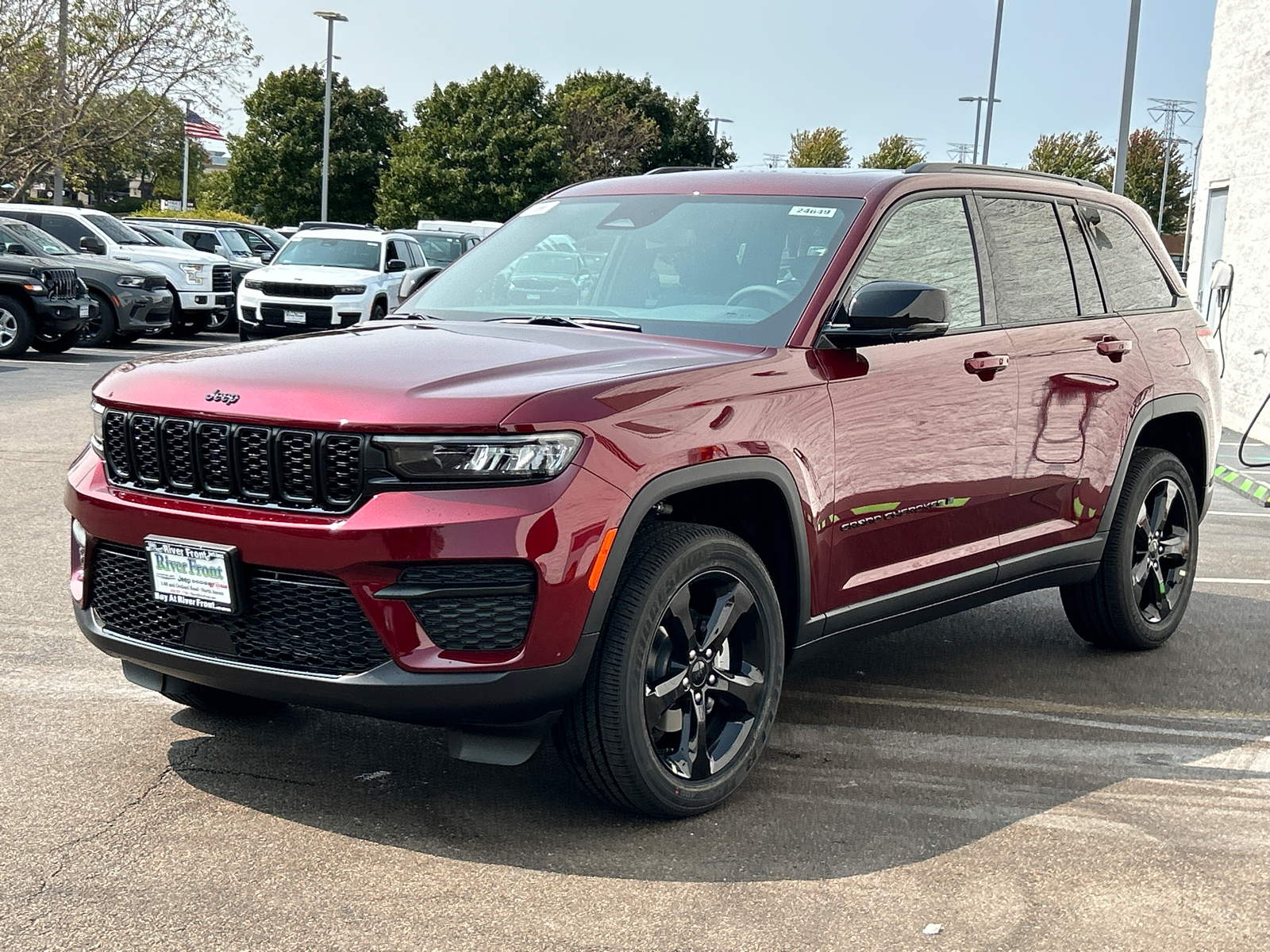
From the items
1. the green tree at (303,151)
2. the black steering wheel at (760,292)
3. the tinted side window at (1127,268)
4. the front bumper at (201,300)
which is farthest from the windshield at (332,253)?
the green tree at (303,151)

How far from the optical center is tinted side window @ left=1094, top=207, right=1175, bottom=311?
607 centimetres

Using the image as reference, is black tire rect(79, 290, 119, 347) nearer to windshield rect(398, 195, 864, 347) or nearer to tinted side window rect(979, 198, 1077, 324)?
windshield rect(398, 195, 864, 347)

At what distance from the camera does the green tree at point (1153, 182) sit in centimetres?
9906

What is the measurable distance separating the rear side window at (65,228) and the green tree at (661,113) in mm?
56126

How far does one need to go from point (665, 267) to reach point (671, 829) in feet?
6.10

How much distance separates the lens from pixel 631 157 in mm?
73000

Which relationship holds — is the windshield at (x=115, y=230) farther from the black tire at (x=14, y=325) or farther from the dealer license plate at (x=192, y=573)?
the dealer license plate at (x=192, y=573)

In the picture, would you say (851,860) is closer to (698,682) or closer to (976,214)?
(698,682)

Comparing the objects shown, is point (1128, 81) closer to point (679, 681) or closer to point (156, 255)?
point (156, 255)

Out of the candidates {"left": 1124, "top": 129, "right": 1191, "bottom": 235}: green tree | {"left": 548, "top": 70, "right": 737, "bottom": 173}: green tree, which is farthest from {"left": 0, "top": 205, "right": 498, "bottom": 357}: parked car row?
{"left": 1124, "top": 129, "right": 1191, "bottom": 235}: green tree

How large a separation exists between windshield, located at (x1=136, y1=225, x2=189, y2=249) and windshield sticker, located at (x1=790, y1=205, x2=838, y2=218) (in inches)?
805

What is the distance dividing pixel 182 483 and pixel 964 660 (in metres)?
3.42

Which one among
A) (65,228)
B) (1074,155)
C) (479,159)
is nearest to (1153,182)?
(1074,155)

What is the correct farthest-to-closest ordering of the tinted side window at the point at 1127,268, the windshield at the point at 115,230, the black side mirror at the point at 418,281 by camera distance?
the windshield at the point at 115,230
the tinted side window at the point at 1127,268
the black side mirror at the point at 418,281
